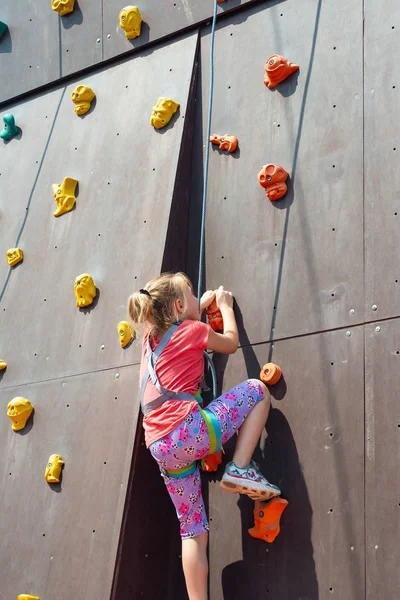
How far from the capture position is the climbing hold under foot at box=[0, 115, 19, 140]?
17.8 feet

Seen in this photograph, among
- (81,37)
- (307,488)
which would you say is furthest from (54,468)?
(81,37)

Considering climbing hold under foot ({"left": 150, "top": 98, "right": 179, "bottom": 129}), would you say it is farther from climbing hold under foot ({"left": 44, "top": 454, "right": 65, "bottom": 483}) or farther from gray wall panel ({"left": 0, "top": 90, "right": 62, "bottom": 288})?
climbing hold under foot ({"left": 44, "top": 454, "right": 65, "bottom": 483})

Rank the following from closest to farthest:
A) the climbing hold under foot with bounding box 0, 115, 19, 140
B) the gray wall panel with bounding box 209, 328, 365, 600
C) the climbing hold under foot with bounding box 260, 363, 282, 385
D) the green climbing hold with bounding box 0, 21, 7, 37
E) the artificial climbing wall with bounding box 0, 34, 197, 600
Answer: the gray wall panel with bounding box 209, 328, 365, 600 < the climbing hold under foot with bounding box 260, 363, 282, 385 < the artificial climbing wall with bounding box 0, 34, 197, 600 < the climbing hold under foot with bounding box 0, 115, 19, 140 < the green climbing hold with bounding box 0, 21, 7, 37

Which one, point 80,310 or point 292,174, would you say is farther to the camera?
point 80,310

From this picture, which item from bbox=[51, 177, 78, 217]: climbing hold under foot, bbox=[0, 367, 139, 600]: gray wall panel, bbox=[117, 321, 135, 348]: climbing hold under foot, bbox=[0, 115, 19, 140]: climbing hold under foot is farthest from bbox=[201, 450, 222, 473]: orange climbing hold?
bbox=[0, 115, 19, 140]: climbing hold under foot

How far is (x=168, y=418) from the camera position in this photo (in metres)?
3.63

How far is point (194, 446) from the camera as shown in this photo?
3.60m

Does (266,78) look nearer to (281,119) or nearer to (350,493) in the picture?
(281,119)

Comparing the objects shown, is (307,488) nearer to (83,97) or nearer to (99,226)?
(99,226)

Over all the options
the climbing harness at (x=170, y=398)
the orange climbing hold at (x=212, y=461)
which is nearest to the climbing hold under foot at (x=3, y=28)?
the climbing harness at (x=170, y=398)

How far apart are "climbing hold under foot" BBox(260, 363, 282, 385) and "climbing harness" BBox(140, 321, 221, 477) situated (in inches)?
10.9

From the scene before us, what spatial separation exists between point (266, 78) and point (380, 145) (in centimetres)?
75

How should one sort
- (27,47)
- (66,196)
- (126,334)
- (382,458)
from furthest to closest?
(27,47) < (66,196) < (126,334) < (382,458)

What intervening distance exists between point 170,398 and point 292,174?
1155 mm
